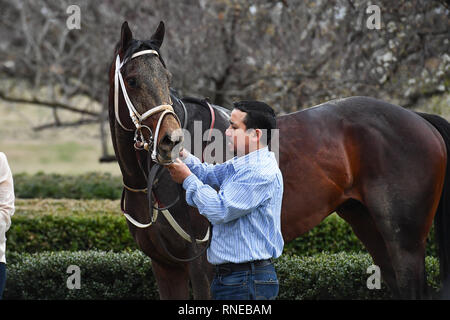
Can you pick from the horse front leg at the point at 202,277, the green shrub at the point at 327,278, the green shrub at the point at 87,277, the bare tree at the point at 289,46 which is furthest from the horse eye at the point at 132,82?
the bare tree at the point at 289,46

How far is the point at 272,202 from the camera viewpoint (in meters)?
2.84

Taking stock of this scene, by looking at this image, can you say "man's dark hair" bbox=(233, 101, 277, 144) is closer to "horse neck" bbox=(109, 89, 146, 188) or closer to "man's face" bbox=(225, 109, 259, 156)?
"man's face" bbox=(225, 109, 259, 156)

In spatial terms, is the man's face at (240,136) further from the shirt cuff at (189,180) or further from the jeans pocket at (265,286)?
the jeans pocket at (265,286)

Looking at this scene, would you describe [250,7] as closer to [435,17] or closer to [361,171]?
[435,17]

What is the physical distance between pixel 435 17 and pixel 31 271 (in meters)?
5.73

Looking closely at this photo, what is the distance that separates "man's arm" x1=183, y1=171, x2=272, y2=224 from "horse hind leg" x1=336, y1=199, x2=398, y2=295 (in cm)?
175

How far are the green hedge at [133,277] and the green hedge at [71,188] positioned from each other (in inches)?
139

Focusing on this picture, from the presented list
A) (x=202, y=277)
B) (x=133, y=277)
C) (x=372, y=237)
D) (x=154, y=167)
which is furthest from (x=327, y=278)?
(x=154, y=167)

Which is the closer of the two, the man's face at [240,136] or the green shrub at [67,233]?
the man's face at [240,136]

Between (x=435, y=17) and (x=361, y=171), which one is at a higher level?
(x=435, y=17)

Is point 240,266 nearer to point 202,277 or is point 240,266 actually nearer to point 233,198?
point 233,198

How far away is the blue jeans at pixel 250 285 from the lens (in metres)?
2.75

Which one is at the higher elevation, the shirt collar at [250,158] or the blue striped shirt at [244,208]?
the shirt collar at [250,158]
